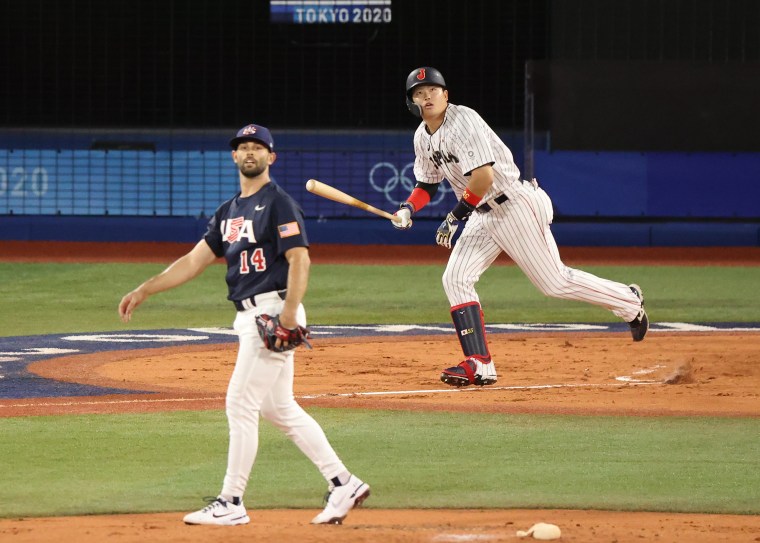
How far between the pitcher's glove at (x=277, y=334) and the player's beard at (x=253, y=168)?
66cm

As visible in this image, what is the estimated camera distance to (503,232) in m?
9.56

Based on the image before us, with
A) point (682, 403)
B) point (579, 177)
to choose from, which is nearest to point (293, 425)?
point (682, 403)

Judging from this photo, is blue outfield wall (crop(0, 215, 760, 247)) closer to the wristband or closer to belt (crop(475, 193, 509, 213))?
the wristband

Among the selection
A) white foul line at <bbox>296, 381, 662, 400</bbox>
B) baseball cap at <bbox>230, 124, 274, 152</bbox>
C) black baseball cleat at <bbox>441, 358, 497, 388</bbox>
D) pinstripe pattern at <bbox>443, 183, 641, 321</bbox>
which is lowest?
white foul line at <bbox>296, 381, 662, 400</bbox>

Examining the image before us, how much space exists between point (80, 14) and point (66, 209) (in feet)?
11.5

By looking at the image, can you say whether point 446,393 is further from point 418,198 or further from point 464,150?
point 464,150

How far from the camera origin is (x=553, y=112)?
2294 cm

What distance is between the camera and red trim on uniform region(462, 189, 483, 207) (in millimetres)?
9305

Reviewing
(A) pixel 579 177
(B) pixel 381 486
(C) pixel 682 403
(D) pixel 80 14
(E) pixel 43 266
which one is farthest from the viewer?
(D) pixel 80 14

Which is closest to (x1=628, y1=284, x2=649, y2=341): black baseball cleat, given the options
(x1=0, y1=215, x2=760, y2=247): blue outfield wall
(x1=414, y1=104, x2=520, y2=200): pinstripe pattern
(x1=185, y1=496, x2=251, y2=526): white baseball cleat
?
(x1=414, y1=104, x2=520, y2=200): pinstripe pattern

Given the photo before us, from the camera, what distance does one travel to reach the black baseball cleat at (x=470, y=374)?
9.71 meters

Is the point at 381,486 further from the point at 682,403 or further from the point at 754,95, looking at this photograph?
the point at 754,95

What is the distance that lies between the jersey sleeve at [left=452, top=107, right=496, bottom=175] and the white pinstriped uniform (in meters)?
0.01

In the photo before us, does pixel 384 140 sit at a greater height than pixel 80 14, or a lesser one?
lesser
